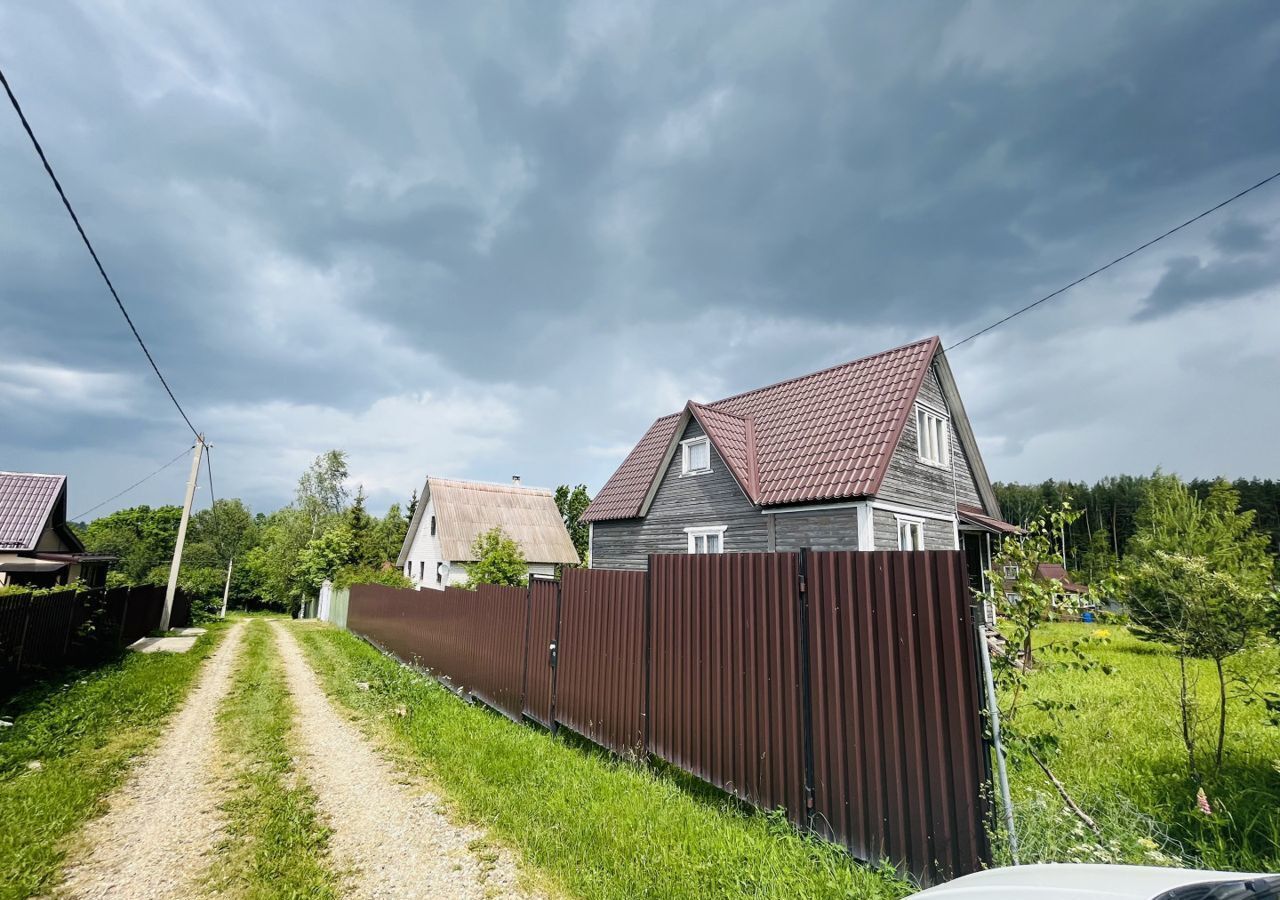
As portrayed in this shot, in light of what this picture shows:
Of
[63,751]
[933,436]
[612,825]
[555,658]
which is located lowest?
[63,751]

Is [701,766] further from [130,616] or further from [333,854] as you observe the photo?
[130,616]

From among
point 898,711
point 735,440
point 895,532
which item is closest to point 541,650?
point 898,711

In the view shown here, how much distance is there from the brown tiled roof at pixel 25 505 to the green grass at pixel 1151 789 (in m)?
31.8

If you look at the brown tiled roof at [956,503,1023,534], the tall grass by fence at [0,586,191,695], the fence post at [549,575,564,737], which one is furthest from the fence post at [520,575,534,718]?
the brown tiled roof at [956,503,1023,534]

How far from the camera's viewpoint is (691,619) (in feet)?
16.6

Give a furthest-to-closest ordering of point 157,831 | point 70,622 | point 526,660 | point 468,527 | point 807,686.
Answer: point 468,527
point 70,622
point 526,660
point 157,831
point 807,686

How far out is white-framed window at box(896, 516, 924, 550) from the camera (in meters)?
12.5

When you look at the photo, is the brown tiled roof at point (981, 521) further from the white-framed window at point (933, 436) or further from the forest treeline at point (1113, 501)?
the forest treeline at point (1113, 501)

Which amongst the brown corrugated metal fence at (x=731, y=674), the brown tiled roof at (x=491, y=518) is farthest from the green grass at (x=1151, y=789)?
the brown tiled roof at (x=491, y=518)

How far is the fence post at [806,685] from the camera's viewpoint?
3799 mm

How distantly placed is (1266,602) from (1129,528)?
106090 mm

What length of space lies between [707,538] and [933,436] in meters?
6.48

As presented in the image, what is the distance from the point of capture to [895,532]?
1232cm

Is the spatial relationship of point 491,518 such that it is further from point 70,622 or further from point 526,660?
point 526,660
